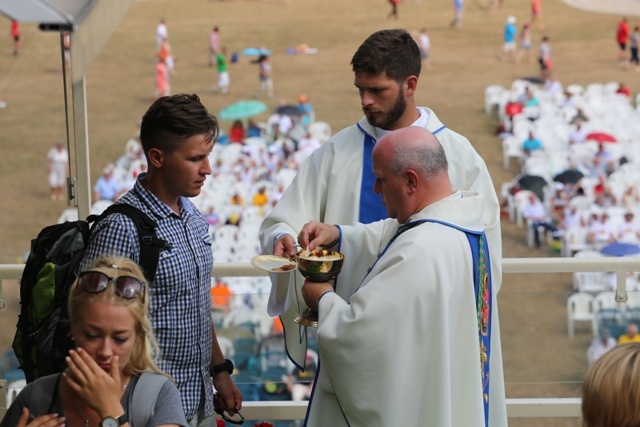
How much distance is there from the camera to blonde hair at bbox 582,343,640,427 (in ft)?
7.11

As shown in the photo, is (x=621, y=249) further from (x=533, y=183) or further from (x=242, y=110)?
(x=242, y=110)

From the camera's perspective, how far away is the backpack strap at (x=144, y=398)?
2.80 meters

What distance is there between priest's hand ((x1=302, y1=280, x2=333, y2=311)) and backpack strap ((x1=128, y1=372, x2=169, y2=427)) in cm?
71

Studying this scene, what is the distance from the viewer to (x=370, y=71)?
3848 mm

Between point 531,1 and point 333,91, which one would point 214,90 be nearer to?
point 333,91

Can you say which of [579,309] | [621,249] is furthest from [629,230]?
[579,309]

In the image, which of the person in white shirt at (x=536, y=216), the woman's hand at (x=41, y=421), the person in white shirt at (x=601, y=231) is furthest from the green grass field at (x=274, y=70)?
the woman's hand at (x=41, y=421)

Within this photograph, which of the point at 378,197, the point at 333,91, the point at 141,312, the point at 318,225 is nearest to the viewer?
the point at 141,312

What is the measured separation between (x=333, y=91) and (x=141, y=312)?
32825mm

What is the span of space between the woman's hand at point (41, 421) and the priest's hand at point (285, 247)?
118 cm

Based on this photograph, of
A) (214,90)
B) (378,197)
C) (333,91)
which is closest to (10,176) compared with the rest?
(214,90)

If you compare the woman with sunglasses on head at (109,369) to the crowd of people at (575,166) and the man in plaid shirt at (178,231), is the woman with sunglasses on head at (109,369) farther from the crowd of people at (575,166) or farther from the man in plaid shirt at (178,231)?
the crowd of people at (575,166)

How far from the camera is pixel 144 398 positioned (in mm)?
2824

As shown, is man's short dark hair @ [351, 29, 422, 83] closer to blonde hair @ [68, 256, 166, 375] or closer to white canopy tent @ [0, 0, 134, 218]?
white canopy tent @ [0, 0, 134, 218]
